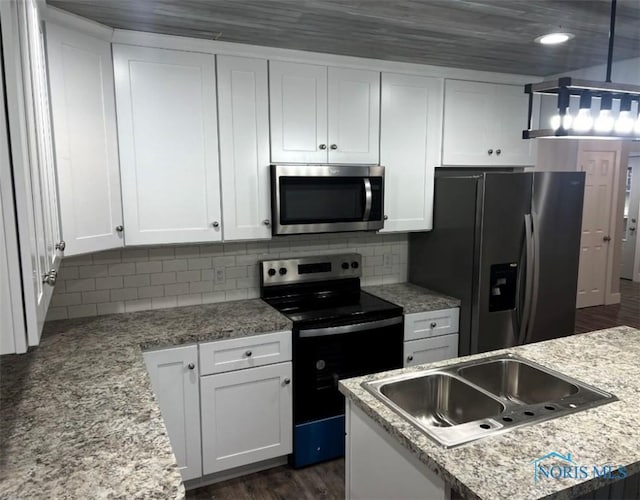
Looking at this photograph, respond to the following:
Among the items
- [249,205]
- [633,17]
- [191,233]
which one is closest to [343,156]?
[249,205]

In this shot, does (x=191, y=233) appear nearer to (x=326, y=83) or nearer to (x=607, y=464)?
(x=326, y=83)

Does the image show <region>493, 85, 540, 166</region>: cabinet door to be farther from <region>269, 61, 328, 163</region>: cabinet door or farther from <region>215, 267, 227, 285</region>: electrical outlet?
<region>215, 267, 227, 285</region>: electrical outlet

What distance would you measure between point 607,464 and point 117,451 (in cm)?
130

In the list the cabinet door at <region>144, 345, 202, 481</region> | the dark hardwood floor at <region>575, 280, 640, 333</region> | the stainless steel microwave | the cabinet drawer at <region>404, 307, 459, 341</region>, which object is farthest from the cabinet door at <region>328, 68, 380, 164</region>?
the dark hardwood floor at <region>575, 280, 640, 333</region>

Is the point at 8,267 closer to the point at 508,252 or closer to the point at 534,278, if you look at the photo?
the point at 508,252

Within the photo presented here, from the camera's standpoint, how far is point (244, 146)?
2.65 meters

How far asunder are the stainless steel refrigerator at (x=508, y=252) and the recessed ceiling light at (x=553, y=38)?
0.74m

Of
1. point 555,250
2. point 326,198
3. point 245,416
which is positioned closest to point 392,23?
point 326,198

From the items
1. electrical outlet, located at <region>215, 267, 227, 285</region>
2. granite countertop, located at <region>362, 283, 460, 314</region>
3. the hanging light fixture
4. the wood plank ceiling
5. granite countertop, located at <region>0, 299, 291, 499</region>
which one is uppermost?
the wood plank ceiling

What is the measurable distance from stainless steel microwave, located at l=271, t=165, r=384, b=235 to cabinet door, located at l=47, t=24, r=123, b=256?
2.87 ft

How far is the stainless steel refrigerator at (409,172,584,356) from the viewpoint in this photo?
288cm

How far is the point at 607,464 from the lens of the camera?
1.21 metres

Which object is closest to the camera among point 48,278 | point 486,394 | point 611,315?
point 48,278

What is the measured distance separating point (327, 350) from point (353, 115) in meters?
1.44
